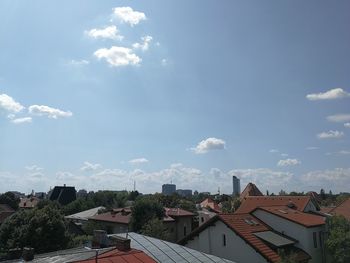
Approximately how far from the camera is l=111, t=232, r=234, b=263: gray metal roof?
61.9 ft

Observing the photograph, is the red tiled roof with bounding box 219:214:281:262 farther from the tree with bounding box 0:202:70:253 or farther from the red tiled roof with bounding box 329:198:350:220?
the tree with bounding box 0:202:70:253

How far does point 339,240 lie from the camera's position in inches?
1150

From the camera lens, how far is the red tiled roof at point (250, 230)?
25445mm

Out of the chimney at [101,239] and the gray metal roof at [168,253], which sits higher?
the chimney at [101,239]

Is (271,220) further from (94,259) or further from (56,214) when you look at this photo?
(56,214)

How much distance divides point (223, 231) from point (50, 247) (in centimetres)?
2094

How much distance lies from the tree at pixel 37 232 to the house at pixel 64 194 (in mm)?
75363

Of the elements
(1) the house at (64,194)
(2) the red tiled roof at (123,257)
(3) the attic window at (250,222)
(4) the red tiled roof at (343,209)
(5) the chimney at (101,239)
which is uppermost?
(1) the house at (64,194)

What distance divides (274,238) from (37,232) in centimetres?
2538

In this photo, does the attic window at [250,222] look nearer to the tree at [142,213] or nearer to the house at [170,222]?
the tree at [142,213]

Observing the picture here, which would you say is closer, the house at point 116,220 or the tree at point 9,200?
the house at point 116,220

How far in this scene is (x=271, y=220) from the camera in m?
32.5

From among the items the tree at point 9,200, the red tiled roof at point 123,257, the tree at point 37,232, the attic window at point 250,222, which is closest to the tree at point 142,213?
the tree at point 37,232

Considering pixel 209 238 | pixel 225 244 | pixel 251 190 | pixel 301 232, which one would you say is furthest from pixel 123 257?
pixel 251 190
